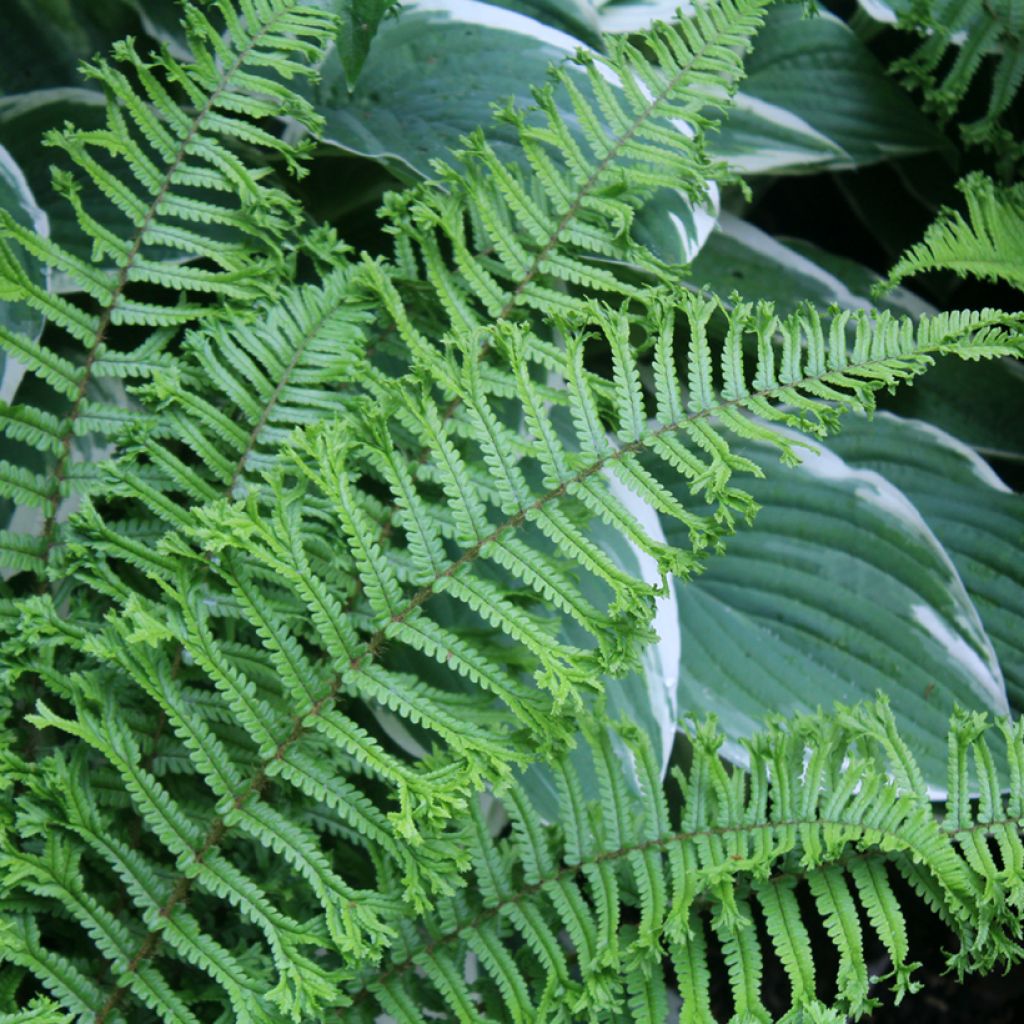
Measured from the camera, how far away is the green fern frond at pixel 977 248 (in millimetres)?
732

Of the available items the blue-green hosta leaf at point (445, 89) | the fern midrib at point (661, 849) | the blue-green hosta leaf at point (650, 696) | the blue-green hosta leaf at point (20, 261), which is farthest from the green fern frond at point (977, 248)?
the blue-green hosta leaf at point (20, 261)

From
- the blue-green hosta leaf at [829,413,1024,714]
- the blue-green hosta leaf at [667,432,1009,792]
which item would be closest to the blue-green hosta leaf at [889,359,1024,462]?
the blue-green hosta leaf at [829,413,1024,714]

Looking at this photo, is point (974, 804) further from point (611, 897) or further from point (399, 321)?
point (399, 321)

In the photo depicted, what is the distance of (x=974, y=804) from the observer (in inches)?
31.5

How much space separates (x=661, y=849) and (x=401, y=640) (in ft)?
0.57

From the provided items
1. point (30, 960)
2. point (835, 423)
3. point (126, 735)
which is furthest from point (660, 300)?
point (30, 960)

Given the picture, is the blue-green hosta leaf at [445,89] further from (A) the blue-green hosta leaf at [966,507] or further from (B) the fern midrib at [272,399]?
(A) the blue-green hosta leaf at [966,507]

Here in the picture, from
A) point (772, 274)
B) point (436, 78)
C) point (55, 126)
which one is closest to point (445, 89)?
point (436, 78)

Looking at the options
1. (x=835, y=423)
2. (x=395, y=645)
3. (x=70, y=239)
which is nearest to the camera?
(x=835, y=423)

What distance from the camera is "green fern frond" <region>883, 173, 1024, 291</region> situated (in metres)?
0.73

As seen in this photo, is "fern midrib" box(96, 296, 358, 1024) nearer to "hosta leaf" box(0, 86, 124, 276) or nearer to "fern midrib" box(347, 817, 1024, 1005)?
"fern midrib" box(347, 817, 1024, 1005)

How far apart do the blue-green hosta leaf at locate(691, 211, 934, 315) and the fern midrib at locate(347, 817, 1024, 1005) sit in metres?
0.59

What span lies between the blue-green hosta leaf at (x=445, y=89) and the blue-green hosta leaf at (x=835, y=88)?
1.15 ft

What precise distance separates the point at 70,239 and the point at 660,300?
47 centimetres
